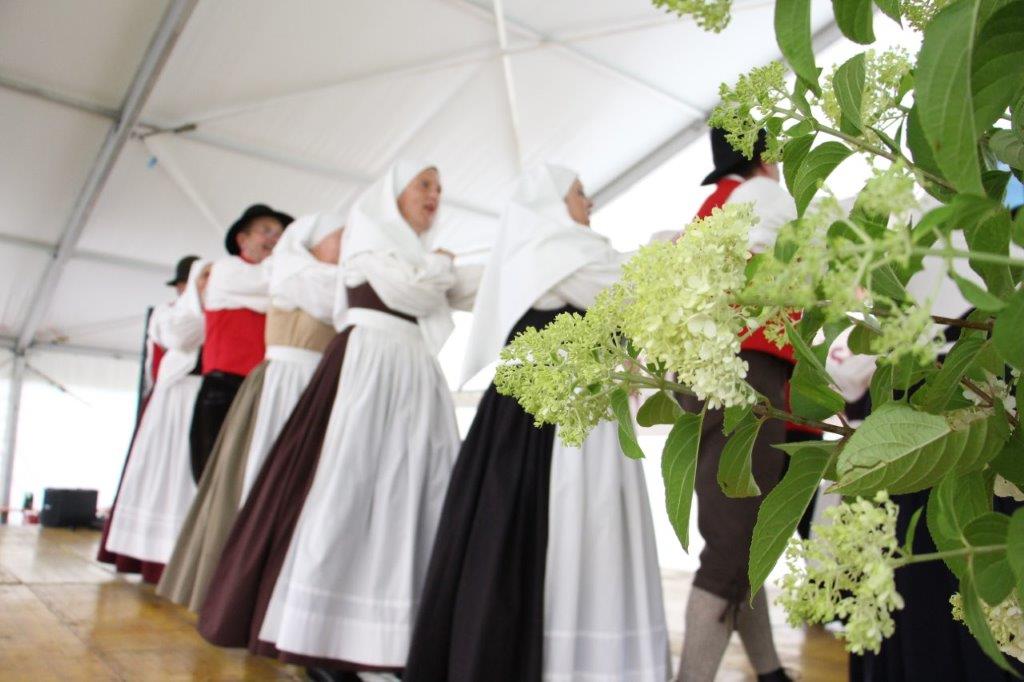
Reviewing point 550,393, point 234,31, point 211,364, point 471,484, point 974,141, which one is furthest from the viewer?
point 234,31

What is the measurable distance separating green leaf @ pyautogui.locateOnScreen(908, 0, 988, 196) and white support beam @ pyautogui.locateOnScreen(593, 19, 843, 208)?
6594 millimetres

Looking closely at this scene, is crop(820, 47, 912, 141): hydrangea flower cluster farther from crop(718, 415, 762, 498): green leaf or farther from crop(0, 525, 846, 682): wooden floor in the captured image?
crop(0, 525, 846, 682): wooden floor

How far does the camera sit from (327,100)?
662cm

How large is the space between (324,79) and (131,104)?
1.44 m

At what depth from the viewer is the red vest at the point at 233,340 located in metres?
3.54

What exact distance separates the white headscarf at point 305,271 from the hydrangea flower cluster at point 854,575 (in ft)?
8.44

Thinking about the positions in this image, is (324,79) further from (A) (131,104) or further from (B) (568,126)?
(B) (568,126)

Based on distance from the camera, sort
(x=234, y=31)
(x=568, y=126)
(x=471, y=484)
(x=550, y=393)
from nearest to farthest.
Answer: (x=550, y=393) → (x=471, y=484) → (x=234, y=31) → (x=568, y=126)

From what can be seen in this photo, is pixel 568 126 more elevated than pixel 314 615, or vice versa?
pixel 568 126

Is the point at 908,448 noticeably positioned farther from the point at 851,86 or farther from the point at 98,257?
the point at 98,257

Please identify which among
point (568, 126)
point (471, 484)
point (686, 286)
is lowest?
point (471, 484)

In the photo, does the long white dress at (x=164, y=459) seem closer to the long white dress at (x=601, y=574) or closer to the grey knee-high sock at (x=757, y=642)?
the long white dress at (x=601, y=574)

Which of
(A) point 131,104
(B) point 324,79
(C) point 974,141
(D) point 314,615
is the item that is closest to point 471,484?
(D) point 314,615

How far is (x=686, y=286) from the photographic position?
0.35 metres
